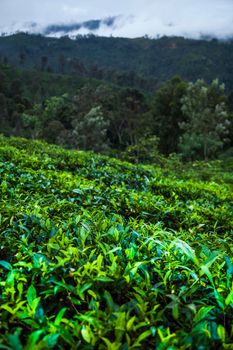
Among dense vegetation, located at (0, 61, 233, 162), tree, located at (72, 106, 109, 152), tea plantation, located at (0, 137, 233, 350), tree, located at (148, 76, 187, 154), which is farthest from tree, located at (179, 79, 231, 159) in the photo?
tea plantation, located at (0, 137, 233, 350)

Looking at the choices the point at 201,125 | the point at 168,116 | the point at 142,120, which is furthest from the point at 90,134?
the point at 201,125

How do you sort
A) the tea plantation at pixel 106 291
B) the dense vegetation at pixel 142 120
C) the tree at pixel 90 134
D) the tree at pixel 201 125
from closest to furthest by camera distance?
the tea plantation at pixel 106 291 < the tree at pixel 201 125 < the dense vegetation at pixel 142 120 < the tree at pixel 90 134

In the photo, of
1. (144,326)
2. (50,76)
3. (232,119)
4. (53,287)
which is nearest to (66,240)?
(53,287)

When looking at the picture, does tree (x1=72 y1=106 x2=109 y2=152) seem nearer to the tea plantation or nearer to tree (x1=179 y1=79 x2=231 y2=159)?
tree (x1=179 y1=79 x2=231 y2=159)

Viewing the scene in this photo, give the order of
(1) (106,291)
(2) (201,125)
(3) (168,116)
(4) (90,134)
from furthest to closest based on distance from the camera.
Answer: (3) (168,116) → (4) (90,134) → (2) (201,125) → (1) (106,291)

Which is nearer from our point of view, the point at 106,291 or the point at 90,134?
the point at 106,291

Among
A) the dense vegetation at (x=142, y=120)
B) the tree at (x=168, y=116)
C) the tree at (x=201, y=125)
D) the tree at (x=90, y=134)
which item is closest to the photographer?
the tree at (x=201, y=125)

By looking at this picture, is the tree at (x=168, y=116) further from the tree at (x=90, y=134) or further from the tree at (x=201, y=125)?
the tree at (x=90, y=134)

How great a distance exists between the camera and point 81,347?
4.80 feet

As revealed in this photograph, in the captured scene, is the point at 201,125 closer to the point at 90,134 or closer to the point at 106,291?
the point at 90,134

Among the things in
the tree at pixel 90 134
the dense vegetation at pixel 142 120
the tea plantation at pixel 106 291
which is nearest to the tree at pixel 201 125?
the dense vegetation at pixel 142 120

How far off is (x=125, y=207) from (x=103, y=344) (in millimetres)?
2951

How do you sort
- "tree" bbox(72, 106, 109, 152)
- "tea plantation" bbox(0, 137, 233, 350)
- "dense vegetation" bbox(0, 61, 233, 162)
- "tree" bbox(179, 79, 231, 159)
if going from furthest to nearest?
"tree" bbox(72, 106, 109, 152) < "dense vegetation" bbox(0, 61, 233, 162) < "tree" bbox(179, 79, 231, 159) < "tea plantation" bbox(0, 137, 233, 350)

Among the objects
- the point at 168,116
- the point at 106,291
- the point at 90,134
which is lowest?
the point at 90,134
